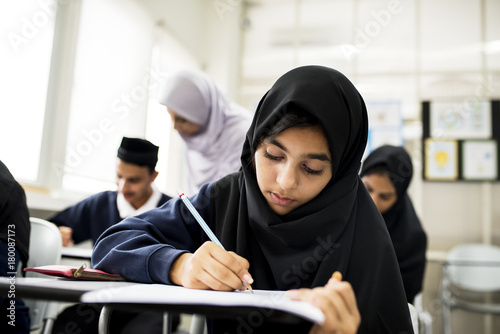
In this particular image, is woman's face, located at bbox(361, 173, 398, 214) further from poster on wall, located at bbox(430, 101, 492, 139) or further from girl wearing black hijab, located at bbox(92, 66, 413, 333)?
poster on wall, located at bbox(430, 101, 492, 139)

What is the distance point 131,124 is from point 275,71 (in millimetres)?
1965

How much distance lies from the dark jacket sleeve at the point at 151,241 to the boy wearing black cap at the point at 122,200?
105cm

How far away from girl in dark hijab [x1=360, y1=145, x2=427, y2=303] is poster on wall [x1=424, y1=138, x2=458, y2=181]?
84.6 inches

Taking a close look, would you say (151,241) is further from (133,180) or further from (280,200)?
(133,180)

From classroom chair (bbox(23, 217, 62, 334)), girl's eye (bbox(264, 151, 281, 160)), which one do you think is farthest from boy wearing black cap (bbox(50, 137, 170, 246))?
girl's eye (bbox(264, 151, 281, 160))

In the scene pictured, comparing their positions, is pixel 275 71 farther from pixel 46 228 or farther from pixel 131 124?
pixel 46 228

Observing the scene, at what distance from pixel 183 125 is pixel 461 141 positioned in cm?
293

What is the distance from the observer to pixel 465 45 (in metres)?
4.23

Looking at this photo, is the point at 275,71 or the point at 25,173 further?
the point at 275,71

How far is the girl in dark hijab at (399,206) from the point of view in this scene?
1.84m

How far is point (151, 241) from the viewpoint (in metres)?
0.91

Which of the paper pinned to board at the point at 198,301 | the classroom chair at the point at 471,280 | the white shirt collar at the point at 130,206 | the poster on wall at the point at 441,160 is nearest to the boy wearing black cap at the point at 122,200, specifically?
the white shirt collar at the point at 130,206

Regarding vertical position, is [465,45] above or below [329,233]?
Result: above

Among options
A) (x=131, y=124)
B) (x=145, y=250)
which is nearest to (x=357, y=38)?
(x=131, y=124)
